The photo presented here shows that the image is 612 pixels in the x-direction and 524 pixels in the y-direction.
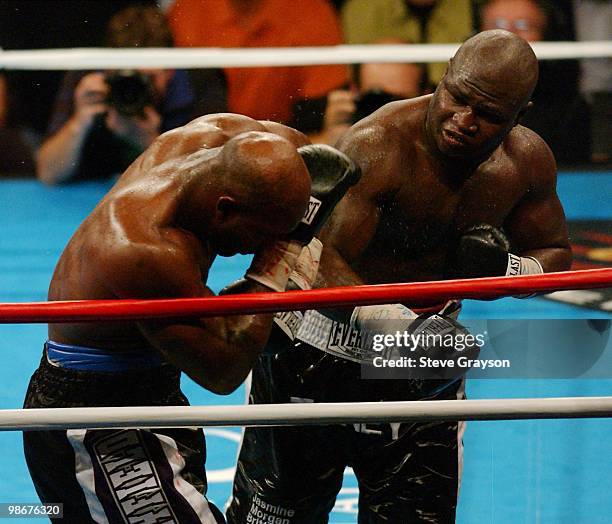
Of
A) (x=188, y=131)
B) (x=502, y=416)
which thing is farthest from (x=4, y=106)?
(x=502, y=416)

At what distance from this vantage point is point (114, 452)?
72.2 inches

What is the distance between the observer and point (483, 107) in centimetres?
207

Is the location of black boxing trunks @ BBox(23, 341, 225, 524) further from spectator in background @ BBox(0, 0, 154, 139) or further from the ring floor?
spectator in background @ BBox(0, 0, 154, 139)

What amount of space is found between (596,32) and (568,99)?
38 cm

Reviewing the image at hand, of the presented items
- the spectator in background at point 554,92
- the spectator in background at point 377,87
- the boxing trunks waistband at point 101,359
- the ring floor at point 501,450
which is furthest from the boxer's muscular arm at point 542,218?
the spectator in background at point 554,92

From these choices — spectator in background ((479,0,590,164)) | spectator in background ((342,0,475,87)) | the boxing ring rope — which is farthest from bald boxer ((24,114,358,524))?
spectator in background ((479,0,590,164))

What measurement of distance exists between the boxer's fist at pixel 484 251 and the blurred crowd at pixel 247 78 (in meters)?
1.42

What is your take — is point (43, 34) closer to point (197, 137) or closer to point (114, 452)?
point (197, 137)

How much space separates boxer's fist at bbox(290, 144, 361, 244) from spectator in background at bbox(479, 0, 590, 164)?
287cm

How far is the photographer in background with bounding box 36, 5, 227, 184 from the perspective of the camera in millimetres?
4270

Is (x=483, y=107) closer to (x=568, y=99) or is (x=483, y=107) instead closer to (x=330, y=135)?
(x=330, y=135)

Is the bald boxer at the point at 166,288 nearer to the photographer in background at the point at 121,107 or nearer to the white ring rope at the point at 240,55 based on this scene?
the white ring rope at the point at 240,55

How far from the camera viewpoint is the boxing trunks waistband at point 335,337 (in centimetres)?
208

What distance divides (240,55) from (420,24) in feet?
2.84
